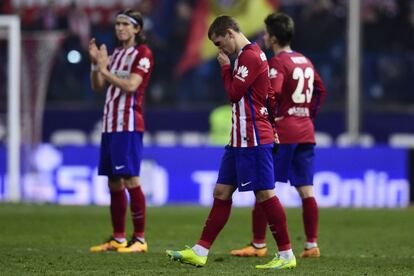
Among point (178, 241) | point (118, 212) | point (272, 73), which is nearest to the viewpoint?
point (272, 73)

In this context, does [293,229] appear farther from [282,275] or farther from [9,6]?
[9,6]

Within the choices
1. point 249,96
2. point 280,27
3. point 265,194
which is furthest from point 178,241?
point 249,96

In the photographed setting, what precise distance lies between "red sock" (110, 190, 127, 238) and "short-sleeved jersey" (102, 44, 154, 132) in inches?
24.2

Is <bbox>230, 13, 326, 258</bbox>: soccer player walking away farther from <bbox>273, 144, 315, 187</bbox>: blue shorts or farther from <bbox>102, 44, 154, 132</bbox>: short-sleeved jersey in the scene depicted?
<bbox>102, 44, 154, 132</bbox>: short-sleeved jersey

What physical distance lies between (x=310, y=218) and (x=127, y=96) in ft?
6.41

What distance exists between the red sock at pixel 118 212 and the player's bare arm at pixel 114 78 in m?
0.97

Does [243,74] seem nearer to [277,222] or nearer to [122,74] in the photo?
[277,222]

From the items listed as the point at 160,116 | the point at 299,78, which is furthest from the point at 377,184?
the point at 299,78

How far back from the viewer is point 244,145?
361 inches

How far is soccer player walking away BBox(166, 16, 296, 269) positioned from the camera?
9.05 metres

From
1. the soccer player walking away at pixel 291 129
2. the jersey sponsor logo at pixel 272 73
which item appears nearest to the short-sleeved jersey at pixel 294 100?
the soccer player walking away at pixel 291 129

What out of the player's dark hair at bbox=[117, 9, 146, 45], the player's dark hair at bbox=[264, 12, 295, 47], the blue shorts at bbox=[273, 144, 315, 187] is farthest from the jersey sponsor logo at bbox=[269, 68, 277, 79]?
the player's dark hair at bbox=[117, 9, 146, 45]

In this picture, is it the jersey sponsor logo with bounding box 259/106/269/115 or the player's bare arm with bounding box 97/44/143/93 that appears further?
the player's bare arm with bounding box 97/44/143/93

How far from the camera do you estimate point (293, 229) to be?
1393cm
